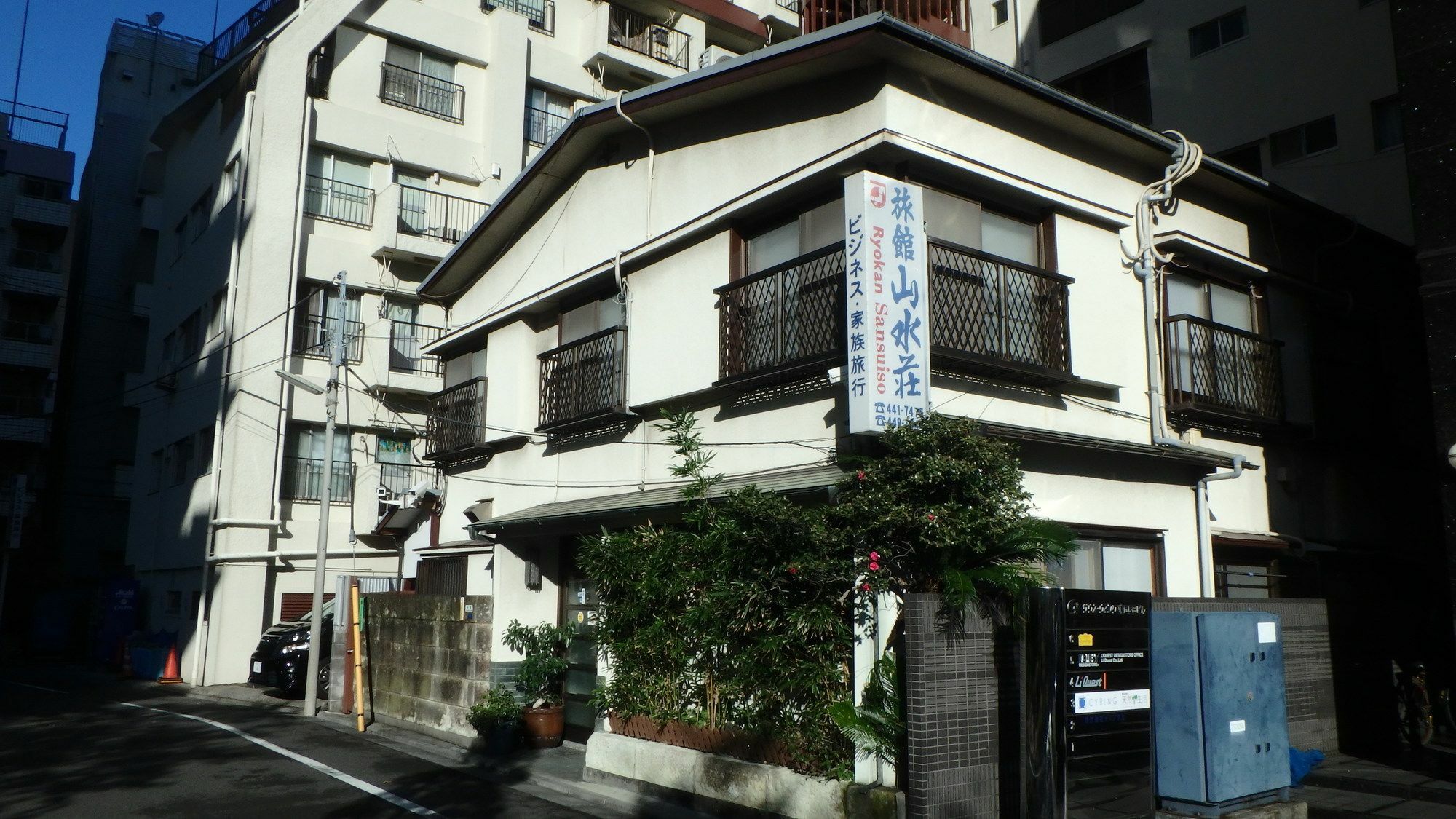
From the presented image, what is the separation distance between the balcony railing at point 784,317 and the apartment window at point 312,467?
56.3ft

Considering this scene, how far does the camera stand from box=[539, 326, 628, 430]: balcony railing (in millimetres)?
13594

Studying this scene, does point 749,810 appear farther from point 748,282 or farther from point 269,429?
point 269,429

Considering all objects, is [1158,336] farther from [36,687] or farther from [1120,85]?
[36,687]

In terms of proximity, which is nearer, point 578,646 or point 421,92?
point 578,646

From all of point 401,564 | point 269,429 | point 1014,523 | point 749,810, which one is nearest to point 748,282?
point 1014,523

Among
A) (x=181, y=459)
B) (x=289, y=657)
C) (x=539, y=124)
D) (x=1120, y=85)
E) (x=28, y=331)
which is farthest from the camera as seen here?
(x=28, y=331)

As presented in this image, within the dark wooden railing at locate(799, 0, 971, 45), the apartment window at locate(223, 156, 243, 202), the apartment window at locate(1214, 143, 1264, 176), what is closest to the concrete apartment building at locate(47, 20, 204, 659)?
the apartment window at locate(223, 156, 243, 202)

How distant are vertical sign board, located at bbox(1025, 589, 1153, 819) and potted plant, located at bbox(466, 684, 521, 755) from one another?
24.3 feet

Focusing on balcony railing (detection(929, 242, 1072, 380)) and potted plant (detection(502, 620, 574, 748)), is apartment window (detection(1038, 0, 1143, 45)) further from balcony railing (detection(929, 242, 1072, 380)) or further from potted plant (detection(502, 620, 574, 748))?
potted plant (detection(502, 620, 574, 748))

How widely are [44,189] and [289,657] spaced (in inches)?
1107

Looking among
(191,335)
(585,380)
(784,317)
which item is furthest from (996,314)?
(191,335)

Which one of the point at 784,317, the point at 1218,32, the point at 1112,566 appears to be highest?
the point at 1218,32

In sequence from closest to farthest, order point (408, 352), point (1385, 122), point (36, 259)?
point (1385, 122) → point (408, 352) → point (36, 259)

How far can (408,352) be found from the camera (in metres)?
27.8
